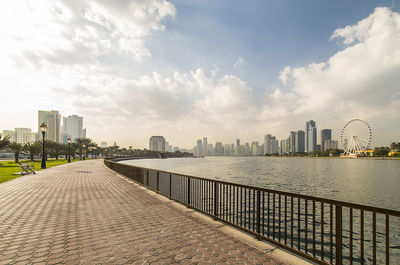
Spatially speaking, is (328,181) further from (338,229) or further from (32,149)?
(32,149)

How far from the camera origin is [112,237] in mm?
4883

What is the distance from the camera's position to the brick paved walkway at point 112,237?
12.9ft

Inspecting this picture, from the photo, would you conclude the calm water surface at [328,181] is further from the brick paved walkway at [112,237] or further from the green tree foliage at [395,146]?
the green tree foliage at [395,146]

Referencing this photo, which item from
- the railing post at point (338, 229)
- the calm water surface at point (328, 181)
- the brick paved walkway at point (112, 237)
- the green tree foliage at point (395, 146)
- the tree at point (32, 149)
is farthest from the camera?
the green tree foliage at point (395, 146)

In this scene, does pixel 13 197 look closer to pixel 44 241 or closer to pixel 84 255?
pixel 44 241

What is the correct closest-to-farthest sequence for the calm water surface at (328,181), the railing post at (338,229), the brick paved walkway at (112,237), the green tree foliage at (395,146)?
the railing post at (338,229) → the brick paved walkway at (112,237) → the calm water surface at (328,181) → the green tree foliage at (395,146)

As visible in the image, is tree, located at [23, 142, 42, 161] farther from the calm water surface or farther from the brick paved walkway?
the brick paved walkway

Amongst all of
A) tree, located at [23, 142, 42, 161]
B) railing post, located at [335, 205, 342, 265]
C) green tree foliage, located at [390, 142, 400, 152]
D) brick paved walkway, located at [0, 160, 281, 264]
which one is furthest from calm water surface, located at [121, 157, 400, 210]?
green tree foliage, located at [390, 142, 400, 152]

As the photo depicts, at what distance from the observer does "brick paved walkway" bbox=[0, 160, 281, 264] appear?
3.92 meters

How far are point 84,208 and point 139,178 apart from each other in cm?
612

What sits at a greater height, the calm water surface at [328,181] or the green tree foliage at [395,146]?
the green tree foliage at [395,146]

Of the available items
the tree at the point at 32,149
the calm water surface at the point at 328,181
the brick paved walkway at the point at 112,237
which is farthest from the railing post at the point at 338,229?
the tree at the point at 32,149

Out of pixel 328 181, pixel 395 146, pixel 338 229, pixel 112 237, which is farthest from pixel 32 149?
pixel 395 146

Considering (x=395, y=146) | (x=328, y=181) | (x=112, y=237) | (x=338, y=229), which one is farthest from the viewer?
(x=395, y=146)
